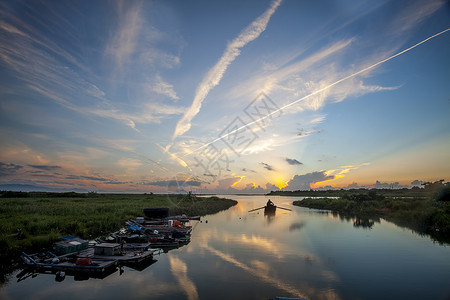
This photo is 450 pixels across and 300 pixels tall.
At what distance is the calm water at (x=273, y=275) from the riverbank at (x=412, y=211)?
734cm

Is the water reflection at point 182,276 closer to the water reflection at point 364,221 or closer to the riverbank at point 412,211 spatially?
the riverbank at point 412,211

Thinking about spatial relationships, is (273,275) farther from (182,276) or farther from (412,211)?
(412,211)

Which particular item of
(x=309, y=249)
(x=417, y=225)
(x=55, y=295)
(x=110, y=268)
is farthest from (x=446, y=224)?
(x=55, y=295)

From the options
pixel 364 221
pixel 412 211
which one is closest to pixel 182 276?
pixel 364 221

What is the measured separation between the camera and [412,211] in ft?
129

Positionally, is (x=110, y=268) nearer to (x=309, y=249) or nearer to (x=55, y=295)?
(x=55, y=295)

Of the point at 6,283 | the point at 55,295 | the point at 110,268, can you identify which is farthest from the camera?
the point at 110,268

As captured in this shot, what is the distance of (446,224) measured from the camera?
95.1 ft

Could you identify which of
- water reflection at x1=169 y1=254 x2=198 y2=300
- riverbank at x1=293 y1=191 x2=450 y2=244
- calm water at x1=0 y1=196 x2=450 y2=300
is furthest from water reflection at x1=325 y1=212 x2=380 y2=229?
water reflection at x1=169 y1=254 x2=198 y2=300

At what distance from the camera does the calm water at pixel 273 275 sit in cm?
1220

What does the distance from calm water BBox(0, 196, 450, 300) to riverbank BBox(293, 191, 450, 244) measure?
7.34 meters

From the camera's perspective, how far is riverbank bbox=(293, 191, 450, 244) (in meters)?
29.6

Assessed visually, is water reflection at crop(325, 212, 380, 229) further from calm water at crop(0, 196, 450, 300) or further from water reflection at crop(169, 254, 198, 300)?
water reflection at crop(169, 254, 198, 300)

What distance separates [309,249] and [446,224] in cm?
1989
